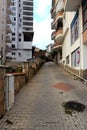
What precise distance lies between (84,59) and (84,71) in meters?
0.92

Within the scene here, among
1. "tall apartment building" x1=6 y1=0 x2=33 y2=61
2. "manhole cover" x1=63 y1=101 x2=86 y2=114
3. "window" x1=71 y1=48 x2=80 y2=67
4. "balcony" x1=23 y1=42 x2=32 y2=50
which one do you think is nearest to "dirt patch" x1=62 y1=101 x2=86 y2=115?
"manhole cover" x1=63 y1=101 x2=86 y2=114

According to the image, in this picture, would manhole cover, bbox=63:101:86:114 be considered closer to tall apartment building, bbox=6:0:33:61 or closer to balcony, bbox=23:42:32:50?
tall apartment building, bbox=6:0:33:61

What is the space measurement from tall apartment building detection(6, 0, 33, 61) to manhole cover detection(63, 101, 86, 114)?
64.9 m

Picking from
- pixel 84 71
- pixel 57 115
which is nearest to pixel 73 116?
pixel 57 115

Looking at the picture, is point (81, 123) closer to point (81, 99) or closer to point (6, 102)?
point (6, 102)

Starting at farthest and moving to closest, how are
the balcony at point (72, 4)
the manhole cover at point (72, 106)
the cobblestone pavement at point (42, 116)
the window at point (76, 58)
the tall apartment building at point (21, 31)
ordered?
1. the tall apartment building at point (21, 31)
2. the window at point (76, 58)
3. the balcony at point (72, 4)
4. the manhole cover at point (72, 106)
5. the cobblestone pavement at point (42, 116)

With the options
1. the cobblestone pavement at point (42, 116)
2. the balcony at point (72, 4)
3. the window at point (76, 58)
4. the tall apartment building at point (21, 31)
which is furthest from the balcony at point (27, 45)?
the cobblestone pavement at point (42, 116)

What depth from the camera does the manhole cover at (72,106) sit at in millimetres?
9219

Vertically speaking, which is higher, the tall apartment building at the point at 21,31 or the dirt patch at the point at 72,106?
the tall apartment building at the point at 21,31

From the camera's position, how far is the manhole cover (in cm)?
922

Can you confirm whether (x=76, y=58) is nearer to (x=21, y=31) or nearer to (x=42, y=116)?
Answer: (x=42, y=116)

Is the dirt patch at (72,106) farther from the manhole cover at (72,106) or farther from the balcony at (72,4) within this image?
the balcony at (72,4)

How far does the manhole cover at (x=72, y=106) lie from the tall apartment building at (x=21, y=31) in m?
64.9

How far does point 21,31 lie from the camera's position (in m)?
84.1
